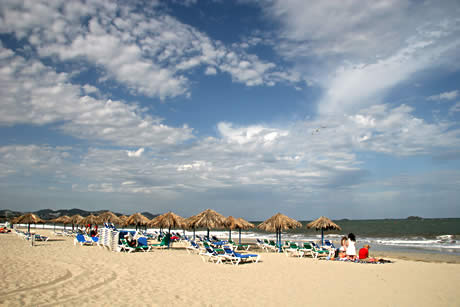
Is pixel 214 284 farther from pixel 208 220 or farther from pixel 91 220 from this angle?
pixel 91 220

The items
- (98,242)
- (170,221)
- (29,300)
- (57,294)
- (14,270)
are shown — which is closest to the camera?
(29,300)

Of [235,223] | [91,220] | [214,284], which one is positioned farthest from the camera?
[91,220]

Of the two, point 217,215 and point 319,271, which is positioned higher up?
point 217,215

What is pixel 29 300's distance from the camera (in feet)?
16.8

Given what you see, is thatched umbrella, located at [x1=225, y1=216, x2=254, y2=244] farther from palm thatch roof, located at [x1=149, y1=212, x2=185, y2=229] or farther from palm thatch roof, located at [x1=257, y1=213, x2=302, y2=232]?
palm thatch roof, located at [x1=149, y1=212, x2=185, y2=229]

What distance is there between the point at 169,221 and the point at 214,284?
9.47 meters

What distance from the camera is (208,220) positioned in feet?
50.6

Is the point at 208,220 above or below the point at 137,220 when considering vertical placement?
above

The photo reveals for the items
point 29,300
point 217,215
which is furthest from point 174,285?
point 217,215

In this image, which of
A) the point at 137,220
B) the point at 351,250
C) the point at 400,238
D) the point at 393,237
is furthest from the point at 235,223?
the point at 393,237

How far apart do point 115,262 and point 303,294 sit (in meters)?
6.37

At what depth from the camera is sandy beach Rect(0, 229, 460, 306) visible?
18.3 ft

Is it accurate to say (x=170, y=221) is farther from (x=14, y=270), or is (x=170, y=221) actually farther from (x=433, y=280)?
(x=433, y=280)

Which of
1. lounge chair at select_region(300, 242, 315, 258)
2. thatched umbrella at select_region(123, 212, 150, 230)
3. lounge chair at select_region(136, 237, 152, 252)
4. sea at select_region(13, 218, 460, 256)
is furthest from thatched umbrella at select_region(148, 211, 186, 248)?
sea at select_region(13, 218, 460, 256)
